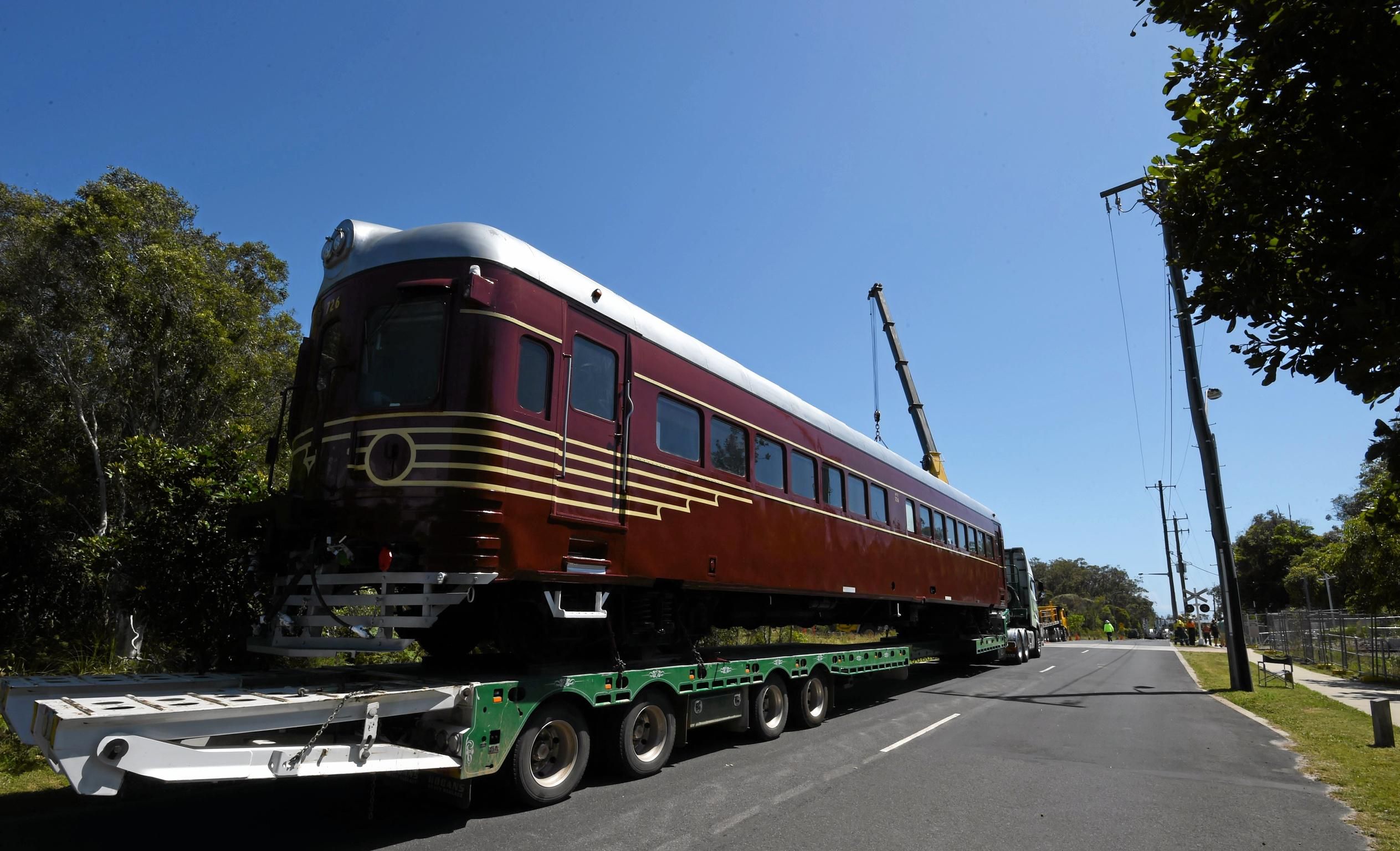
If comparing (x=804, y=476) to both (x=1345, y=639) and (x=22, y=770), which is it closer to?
(x=22, y=770)

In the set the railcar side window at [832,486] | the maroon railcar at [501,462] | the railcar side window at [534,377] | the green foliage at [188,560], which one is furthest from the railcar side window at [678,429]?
the green foliage at [188,560]

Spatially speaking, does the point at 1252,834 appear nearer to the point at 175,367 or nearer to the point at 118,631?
the point at 118,631

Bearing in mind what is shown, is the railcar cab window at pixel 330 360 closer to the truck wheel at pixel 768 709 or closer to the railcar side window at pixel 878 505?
the truck wheel at pixel 768 709

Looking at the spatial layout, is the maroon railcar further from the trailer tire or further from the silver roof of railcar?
the trailer tire

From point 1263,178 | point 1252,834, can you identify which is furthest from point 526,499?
point 1252,834

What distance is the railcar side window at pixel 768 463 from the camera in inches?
365

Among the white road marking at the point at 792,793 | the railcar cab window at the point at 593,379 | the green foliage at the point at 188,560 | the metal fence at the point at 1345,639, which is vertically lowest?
the white road marking at the point at 792,793

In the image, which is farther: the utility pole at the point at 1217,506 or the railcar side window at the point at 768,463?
the utility pole at the point at 1217,506

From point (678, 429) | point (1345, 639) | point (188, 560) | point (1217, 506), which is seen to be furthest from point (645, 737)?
point (1345, 639)

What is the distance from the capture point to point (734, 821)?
576cm

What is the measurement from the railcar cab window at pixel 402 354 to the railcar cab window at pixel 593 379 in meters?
1.15

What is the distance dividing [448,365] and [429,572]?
1.49m

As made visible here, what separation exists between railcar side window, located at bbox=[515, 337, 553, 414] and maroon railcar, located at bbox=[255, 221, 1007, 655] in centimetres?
1

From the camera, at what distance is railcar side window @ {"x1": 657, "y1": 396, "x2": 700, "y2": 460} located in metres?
7.69
